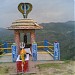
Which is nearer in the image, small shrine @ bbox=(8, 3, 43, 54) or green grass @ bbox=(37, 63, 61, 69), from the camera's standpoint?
green grass @ bbox=(37, 63, 61, 69)

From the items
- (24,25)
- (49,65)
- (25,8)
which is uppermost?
(25,8)

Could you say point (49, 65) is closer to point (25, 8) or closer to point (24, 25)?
point (24, 25)

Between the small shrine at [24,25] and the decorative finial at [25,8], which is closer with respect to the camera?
the small shrine at [24,25]

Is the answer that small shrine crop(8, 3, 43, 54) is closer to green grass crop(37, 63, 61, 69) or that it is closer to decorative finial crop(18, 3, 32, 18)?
decorative finial crop(18, 3, 32, 18)

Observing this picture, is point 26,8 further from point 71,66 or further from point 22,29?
point 71,66

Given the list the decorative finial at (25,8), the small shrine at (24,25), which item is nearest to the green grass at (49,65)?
the small shrine at (24,25)

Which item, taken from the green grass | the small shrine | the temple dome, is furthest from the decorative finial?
the green grass

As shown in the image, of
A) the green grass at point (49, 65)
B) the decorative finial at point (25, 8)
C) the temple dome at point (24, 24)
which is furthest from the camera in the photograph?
Answer: the decorative finial at point (25, 8)

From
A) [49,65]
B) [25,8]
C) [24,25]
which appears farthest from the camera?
[25,8]

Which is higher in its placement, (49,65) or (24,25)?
(24,25)

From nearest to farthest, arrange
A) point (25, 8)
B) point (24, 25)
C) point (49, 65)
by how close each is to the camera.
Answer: point (49, 65), point (24, 25), point (25, 8)

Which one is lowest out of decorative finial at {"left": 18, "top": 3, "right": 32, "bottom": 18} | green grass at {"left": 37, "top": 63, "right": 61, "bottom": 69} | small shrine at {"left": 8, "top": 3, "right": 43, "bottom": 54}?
green grass at {"left": 37, "top": 63, "right": 61, "bottom": 69}

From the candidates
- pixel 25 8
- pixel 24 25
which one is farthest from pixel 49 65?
pixel 25 8

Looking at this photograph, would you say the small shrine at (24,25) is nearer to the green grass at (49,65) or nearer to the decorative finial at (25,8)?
the decorative finial at (25,8)
